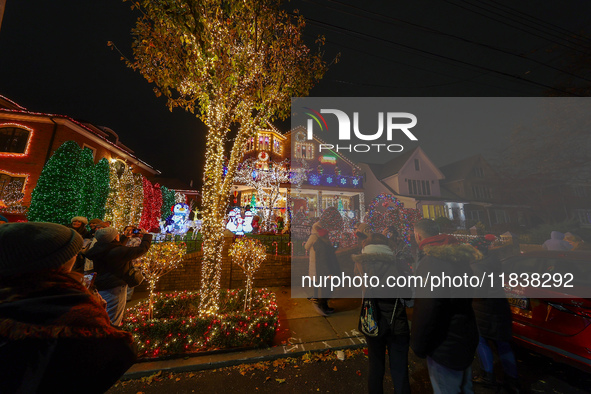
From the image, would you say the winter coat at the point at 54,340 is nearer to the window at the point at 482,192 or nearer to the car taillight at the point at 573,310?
the car taillight at the point at 573,310

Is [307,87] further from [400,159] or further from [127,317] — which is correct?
[400,159]

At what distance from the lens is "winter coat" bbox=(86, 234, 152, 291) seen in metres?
3.40

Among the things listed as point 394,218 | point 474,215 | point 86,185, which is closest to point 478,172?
point 474,215

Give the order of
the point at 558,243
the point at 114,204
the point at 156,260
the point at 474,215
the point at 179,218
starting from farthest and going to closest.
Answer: the point at 474,215 → the point at 179,218 → the point at 114,204 → the point at 558,243 → the point at 156,260

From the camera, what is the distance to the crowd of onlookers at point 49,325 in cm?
103

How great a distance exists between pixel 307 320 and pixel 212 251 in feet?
9.43

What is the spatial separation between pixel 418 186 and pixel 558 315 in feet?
72.9

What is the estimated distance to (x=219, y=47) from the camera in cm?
489

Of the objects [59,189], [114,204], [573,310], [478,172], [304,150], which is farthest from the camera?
[478,172]

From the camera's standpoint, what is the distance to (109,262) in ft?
11.2

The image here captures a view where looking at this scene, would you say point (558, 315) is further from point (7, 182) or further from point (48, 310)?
point (7, 182)

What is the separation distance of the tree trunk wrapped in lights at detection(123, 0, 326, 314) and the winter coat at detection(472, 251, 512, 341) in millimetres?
4818

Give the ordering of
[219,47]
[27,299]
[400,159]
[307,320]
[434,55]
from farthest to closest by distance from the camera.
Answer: [400,159], [434,55], [307,320], [219,47], [27,299]

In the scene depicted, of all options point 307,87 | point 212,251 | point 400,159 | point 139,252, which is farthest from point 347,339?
point 400,159
